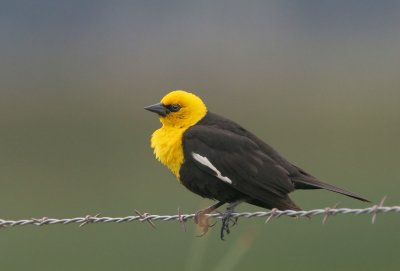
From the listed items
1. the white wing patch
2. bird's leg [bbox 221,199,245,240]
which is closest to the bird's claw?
bird's leg [bbox 221,199,245,240]

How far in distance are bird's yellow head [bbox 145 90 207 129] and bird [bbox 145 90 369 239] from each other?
0.14m

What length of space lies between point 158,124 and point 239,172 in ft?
37.5

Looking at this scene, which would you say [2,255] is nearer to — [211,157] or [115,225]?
[115,225]

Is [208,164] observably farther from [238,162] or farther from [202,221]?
[202,221]

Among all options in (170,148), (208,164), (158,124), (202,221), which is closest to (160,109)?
(170,148)

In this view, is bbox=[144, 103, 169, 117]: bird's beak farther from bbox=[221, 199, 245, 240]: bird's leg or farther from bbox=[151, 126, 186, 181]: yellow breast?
bbox=[221, 199, 245, 240]: bird's leg

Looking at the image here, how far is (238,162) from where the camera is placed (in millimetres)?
8156

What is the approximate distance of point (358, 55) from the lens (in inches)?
1416

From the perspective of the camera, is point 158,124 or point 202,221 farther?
point 158,124

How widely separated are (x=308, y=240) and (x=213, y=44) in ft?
105

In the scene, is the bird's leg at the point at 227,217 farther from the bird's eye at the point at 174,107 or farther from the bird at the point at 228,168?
the bird's eye at the point at 174,107

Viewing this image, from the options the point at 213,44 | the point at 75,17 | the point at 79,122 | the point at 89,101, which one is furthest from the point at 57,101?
the point at 75,17

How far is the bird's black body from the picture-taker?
802cm

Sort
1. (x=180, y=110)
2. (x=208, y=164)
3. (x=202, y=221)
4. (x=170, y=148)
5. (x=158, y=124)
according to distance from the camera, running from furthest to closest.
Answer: (x=158, y=124) → (x=180, y=110) → (x=170, y=148) → (x=208, y=164) → (x=202, y=221)
